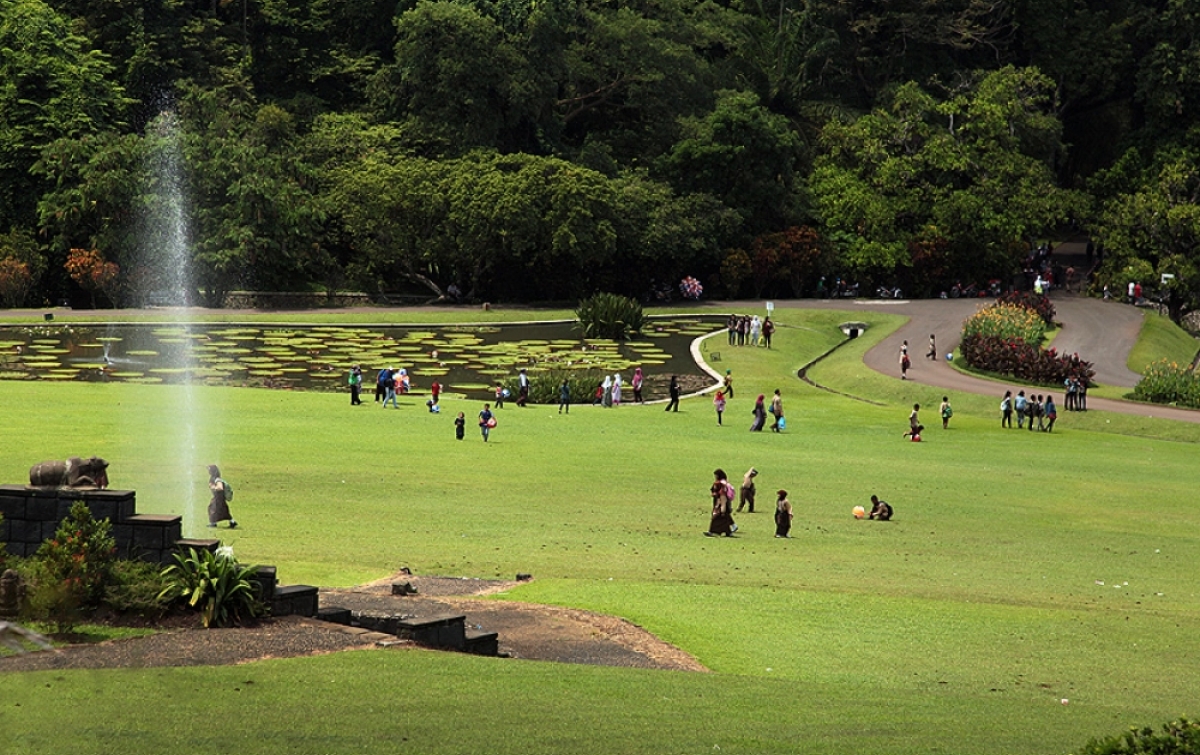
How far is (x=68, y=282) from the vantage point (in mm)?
89250

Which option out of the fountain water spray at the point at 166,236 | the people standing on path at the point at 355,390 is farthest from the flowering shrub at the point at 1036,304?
the fountain water spray at the point at 166,236

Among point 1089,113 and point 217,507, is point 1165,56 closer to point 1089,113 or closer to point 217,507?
point 1089,113

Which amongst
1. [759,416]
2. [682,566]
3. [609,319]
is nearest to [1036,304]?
[609,319]

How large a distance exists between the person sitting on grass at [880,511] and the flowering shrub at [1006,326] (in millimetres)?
35684

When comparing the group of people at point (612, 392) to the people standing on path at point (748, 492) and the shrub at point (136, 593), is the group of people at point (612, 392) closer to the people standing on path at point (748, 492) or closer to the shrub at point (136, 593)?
the people standing on path at point (748, 492)

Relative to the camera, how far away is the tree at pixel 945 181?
332 feet

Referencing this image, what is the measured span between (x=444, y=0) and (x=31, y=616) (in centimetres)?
8621

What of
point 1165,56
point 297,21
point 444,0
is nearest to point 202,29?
point 297,21

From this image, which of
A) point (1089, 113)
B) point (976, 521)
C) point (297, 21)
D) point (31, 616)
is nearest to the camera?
point (31, 616)

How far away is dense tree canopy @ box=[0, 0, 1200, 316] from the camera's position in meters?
89.9

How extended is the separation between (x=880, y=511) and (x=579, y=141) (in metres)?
80.1

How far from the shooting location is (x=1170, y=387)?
59.8 meters

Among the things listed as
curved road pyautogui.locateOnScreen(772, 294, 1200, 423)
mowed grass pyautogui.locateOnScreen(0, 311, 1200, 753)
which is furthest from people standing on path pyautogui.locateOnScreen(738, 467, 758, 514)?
curved road pyautogui.locateOnScreen(772, 294, 1200, 423)

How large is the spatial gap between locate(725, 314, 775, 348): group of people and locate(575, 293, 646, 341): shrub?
493 centimetres
